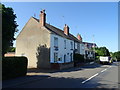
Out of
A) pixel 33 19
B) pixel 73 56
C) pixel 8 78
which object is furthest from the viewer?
pixel 73 56

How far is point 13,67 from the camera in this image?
16125mm

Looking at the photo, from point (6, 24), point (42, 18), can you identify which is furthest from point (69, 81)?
point (42, 18)

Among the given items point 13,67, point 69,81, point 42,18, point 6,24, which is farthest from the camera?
point 42,18

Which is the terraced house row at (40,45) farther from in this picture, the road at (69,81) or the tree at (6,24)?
the tree at (6,24)

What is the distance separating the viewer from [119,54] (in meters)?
112

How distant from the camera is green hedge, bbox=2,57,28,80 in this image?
1494 cm

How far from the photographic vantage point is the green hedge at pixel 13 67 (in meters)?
14.9

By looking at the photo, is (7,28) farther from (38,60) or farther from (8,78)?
(38,60)

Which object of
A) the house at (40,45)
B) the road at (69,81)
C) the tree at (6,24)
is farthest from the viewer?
the house at (40,45)

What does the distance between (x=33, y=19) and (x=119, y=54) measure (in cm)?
9058

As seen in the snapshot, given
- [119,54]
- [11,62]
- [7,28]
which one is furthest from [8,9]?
[119,54]

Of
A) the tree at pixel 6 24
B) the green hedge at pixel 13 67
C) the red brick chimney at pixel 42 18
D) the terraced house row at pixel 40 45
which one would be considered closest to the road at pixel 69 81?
the green hedge at pixel 13 67

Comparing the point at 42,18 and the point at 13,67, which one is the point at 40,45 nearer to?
the point at 42,18

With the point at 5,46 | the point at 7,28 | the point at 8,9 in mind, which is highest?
the point at 8,9
